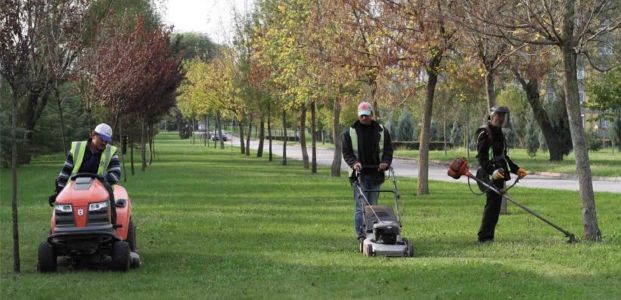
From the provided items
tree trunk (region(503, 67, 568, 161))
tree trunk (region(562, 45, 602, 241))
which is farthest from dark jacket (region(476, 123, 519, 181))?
tree trunk (region(503, 67, 568, 161))

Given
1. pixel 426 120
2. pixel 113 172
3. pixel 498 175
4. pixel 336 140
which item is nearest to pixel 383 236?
pixel 498 175

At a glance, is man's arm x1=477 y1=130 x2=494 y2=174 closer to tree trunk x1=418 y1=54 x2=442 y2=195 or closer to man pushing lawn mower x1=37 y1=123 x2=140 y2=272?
man pushing lawn mower x1=37 y1=123 x2=140 y2=272

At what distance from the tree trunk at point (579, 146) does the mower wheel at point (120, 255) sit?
6.10m

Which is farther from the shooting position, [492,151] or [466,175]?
[492,151]

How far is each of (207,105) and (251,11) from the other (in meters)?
19.3

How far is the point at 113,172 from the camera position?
10656 millimetres

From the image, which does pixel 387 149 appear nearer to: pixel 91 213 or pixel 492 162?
pixel 492 162

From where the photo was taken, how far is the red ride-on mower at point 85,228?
9.77m

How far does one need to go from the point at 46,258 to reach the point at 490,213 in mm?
6012

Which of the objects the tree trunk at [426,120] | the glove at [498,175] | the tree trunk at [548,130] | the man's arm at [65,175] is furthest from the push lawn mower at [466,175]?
the tree trunk at [548,130]

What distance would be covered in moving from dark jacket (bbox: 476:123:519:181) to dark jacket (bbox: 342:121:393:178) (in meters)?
1.30

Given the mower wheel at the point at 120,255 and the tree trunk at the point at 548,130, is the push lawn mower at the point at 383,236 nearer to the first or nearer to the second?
the mower wheel at the point at 120,255

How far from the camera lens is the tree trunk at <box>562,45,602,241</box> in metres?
12.1

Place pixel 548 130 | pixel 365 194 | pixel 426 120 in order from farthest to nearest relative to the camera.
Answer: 1. pixel 548 130
2. pixel 426 120
3. pixel 365 194
